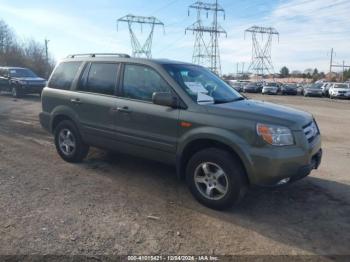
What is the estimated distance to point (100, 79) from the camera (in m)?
6.21

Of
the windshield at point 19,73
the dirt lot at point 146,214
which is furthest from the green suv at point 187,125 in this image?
the windshield at point 19,73

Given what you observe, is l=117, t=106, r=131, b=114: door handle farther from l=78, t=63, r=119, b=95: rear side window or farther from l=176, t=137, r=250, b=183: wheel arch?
l=176, t=137, r=250, b=183: wheel arch

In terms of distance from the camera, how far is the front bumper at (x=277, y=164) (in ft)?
14.4

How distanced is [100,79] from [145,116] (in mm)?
1297

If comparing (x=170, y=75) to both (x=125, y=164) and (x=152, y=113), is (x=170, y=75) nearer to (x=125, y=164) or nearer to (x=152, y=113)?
(x=152, y=113)

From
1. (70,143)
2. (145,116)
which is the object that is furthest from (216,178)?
(70,143)

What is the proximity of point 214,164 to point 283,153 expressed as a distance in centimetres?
84

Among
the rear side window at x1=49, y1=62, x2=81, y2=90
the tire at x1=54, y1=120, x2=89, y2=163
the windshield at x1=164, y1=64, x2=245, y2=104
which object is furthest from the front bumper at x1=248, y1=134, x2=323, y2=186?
the rear side window at x1=49, y1=62, x2=81, y2=90

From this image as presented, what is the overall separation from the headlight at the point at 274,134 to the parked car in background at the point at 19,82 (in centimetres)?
1869

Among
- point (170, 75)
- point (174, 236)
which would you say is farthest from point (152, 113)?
point (174, 236)

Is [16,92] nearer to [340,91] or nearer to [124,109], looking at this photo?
[124,109]

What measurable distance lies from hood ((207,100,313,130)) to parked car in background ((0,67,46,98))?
18080 mm

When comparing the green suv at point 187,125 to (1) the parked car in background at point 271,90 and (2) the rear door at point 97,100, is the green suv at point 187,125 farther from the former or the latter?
(1) the parked car in background at point 271,90

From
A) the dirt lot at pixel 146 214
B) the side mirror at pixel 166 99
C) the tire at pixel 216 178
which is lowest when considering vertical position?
the dirt lot at pixel 146 214
